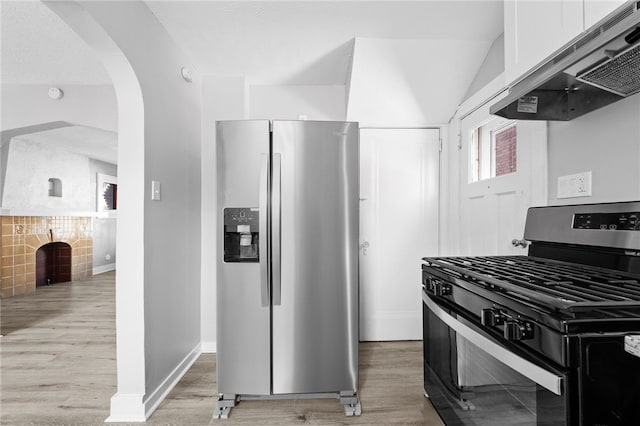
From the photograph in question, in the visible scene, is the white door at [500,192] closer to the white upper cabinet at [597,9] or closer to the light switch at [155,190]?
the white upper cabinet at [597,9]

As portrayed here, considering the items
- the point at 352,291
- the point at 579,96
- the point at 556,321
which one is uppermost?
the point at 579,96

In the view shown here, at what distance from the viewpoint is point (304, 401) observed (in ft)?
6.73

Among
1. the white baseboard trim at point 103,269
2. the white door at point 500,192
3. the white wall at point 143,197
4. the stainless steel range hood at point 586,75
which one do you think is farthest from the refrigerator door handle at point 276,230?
the white baseboard trim at point 103,269

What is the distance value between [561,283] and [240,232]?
157 centimetres

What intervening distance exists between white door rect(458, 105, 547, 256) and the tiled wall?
5920 millimetres

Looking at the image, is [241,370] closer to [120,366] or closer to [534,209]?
[120,366]

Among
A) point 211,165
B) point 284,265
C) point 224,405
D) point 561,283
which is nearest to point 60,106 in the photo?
point 211,165

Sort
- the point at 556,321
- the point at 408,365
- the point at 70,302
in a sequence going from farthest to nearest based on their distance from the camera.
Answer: the point at 70,302 < the point at 408,365 < the point at 556,321

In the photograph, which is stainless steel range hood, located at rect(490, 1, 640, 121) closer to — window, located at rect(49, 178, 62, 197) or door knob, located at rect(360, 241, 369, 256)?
door knob, located at rect(360, 241, 369, 256)

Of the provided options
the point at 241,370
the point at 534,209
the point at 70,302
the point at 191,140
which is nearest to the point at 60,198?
the point at 70,302

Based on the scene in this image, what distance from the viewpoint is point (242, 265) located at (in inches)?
77.7

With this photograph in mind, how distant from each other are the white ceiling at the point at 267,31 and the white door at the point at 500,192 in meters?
0.69

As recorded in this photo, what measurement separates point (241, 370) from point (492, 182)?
6.73ft

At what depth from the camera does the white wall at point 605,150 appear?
1.26 m
